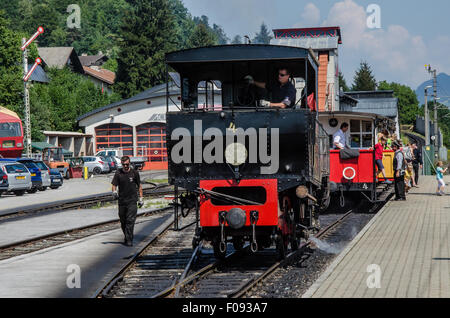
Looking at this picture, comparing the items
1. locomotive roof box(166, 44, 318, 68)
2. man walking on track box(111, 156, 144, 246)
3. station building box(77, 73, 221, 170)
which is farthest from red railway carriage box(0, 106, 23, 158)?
locomotive roof box(166, 44, 318, 68)

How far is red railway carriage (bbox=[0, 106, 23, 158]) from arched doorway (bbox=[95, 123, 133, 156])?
19.8 meters

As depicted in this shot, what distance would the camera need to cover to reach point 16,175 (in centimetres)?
3372

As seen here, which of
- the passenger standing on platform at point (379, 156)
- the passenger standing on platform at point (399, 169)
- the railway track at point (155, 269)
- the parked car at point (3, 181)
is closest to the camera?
the railway track at point (155, 269)

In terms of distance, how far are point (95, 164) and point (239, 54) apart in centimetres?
4802

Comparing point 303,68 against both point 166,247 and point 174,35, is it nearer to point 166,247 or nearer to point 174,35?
point 166,247

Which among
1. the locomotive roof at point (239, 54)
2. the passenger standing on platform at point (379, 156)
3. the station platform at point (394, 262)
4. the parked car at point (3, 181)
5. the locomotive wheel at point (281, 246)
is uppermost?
the locomotive roof at point (239, 54)

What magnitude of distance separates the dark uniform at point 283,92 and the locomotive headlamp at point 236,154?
111 cm

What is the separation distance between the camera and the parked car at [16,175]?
33.2 m

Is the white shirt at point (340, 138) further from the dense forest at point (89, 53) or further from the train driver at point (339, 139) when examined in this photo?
the dense forest at point (89, 53)

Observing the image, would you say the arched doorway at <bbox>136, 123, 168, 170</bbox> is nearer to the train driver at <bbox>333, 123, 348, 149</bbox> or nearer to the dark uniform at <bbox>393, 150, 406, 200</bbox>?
the dark uniform at <bbox>393, 150, 406, 200</bbox>

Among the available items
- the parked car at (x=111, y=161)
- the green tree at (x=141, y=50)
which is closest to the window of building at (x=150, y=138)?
the parked car at (x=111, y=161)

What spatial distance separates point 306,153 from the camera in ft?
37.6
